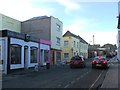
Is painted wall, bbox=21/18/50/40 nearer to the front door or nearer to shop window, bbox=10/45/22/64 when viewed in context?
shop window, bbox=10/45/22/64

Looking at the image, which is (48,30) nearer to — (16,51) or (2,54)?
(16,51)

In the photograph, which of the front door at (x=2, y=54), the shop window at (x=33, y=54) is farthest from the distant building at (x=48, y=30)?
the front door at (x=2, y=54)

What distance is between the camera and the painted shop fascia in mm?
25750

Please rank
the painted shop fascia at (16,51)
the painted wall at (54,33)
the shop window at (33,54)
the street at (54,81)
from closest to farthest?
1. the street at (54,81)
2. the painted shop fascia at (16,51)
3. the shop window at (33,54)
4. the painted wall at (54,33)

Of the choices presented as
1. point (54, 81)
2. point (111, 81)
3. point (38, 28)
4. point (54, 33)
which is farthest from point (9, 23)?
Answer: point (111, 81)

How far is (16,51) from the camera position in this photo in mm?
28484

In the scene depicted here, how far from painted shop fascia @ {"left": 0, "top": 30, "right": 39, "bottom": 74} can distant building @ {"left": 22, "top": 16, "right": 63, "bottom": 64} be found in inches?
328

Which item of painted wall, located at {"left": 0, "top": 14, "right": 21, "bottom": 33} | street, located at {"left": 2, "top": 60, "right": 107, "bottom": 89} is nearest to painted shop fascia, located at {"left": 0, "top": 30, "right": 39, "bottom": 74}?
street, located at {"left": 2, "top": 60, "right": 107, "bottom": 89}

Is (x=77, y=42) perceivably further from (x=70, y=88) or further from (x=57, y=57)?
(x=70, y=88)

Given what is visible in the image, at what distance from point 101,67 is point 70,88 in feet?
60.9

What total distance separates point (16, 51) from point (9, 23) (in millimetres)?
15344

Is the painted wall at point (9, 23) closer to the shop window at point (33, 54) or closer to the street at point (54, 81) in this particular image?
the shop window at point (33, 54)

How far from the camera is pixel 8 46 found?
2617cm

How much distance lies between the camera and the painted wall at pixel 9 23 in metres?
40.1
